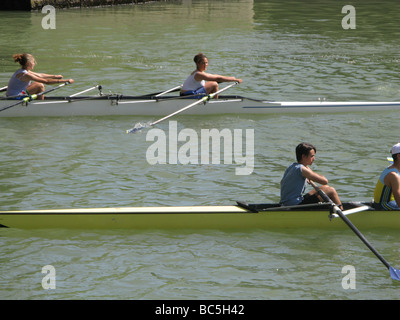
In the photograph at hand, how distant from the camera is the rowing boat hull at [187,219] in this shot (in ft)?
31.9

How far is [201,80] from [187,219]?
6901mm

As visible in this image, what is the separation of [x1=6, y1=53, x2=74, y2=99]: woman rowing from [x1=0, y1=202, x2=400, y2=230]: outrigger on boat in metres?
6.62

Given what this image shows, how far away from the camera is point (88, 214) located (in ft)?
31.9

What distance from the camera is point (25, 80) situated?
15797 mm

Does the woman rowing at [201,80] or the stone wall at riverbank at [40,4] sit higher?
the stone wall at riverbank at [40,4]

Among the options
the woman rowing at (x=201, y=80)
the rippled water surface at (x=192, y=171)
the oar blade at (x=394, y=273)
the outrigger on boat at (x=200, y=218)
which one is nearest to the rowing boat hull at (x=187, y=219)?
the outrigger on boat at (x=200, y=218)

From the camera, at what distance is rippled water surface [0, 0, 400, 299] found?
8.73 m

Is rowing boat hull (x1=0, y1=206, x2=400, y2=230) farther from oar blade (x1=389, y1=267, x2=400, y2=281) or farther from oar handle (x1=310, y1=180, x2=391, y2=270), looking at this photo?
oar blade (x1=389, y1=267, x2=400, y2=281)

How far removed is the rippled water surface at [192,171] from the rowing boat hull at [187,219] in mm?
101

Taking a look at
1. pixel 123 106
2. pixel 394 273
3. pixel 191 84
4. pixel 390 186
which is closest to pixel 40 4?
pixel 123 106

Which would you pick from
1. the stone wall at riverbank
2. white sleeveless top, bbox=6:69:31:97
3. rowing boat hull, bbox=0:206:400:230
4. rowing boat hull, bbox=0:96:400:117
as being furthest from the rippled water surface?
the stone wall at riverbank

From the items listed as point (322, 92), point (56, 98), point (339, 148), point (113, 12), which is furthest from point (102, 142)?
point (113, 12)

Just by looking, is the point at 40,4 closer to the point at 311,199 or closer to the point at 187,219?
the point at 187,219

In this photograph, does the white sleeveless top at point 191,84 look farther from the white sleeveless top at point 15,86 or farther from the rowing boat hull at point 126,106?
the white sleeveless top at point 15,86
